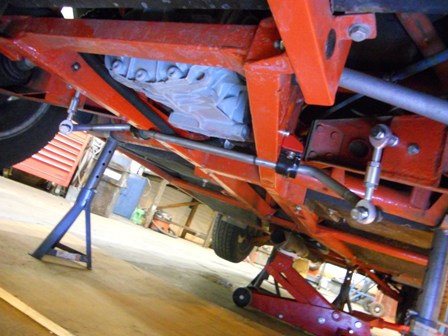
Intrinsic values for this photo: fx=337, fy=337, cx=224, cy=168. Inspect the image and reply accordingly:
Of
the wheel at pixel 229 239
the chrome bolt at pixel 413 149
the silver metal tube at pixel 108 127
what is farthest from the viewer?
the wheel at pixel 229 239

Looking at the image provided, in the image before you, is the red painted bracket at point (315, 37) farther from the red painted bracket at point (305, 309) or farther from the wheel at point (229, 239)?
the wheel at point (229, 239)

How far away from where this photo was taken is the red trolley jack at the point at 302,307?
2.38 m

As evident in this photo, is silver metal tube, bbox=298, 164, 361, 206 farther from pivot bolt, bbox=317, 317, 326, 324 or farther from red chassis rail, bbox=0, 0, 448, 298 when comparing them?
pivot bolt, bbox=317, 317, 326, 324

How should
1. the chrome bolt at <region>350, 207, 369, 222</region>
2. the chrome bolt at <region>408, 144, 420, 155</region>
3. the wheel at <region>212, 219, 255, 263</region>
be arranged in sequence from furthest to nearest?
1. the wheel at <region>212, 219, 255, 263</region>
2. the chrome bolt at <region>408, 144, 420, 155</region>
3. the chrome bolt at <region>350, 207, 369, 222</region>

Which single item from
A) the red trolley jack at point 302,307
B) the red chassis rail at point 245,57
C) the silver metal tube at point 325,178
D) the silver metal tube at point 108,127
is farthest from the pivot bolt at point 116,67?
the red trolley jack at point 302,307

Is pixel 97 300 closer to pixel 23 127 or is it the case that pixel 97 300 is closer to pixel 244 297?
pixel 23 127

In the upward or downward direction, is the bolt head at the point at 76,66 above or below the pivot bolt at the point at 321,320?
above

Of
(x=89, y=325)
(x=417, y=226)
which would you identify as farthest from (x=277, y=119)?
(x=417, y=226)

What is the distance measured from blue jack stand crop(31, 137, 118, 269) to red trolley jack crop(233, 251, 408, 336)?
1.40 m

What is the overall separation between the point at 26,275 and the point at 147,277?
887 mm

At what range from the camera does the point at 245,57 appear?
669 millimetres

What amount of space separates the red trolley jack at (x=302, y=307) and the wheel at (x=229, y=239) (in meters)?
0.75

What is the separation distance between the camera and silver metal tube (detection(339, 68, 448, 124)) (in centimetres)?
70

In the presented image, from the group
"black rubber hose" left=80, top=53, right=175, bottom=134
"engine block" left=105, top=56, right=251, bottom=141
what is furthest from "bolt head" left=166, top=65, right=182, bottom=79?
"black rubber hose" left=80, top=53, right=175, bottom=134
